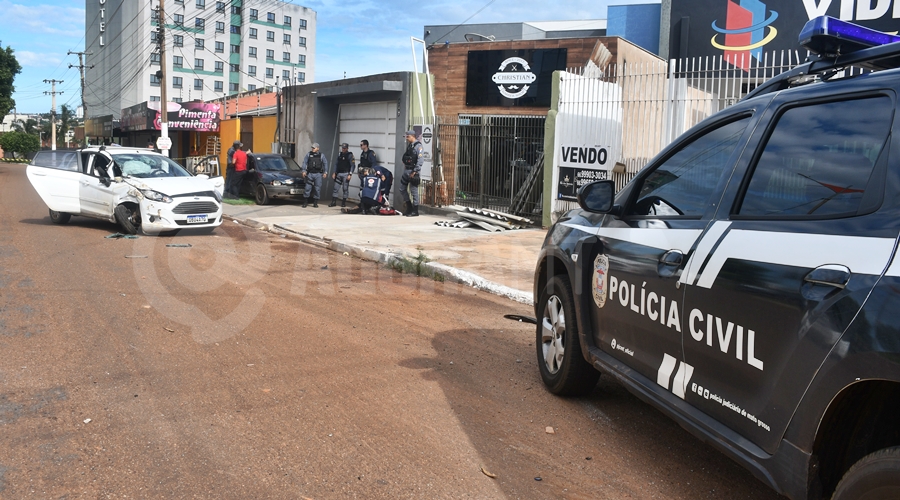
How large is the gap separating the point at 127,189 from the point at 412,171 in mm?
6742

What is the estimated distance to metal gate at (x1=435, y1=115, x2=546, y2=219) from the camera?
1592cm

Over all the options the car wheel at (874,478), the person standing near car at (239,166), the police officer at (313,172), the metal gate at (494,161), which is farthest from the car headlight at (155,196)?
the car wheel at (874,478)

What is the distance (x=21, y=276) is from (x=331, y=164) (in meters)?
15.3

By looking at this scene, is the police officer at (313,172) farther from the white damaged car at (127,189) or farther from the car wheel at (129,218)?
the car wheel at (129,218)

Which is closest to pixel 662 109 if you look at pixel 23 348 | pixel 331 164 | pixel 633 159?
pixel 633 159

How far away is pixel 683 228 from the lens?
3.43m

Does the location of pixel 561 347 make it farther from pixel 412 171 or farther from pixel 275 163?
pixel 275 163

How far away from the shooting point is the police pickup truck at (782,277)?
2326 millimetres

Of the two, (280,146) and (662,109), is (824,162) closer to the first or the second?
(662,109)

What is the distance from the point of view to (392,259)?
1080 centimetres

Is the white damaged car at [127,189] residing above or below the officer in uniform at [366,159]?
below

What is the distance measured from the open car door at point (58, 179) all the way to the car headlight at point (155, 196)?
2026 millimetres

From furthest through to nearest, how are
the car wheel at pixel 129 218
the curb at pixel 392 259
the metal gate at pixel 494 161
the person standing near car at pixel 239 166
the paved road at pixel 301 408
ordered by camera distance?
the person standing near car at pixel 239 166, the metal gate at pixel 494 161, the car wheel at pixel 129 218, the curb at pixel 392 259, the paved road at pixel 301 408

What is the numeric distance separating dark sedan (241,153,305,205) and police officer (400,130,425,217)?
4221 millimetres
